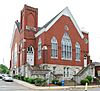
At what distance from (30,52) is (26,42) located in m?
2.06

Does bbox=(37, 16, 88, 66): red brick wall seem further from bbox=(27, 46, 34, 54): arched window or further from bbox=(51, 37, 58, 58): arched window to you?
bbox=(27, 46, 34, 54): arched window

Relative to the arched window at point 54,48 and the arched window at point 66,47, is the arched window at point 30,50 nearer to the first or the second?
the arched window at point 54,48

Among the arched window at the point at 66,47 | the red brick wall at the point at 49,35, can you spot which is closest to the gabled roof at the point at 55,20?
the red brick wall at the point at 49,35

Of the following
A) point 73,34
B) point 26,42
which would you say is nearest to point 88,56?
point 73,34

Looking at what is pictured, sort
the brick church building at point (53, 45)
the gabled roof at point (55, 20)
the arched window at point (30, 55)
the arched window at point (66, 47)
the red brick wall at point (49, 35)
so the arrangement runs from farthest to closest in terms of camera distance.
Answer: the arched window at point (30, 55) → the arched window at point (66, 47) → the gabled roof at point (55, 20) → the brick church building at point (53, 45) → the red brick wall at point (49, 35)

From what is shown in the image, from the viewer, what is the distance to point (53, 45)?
46719 mm

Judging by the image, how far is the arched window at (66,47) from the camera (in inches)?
1900

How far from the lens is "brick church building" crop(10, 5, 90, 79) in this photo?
150ft

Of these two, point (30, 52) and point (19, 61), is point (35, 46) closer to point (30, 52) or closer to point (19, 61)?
point (30, 52)

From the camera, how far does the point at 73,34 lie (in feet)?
165

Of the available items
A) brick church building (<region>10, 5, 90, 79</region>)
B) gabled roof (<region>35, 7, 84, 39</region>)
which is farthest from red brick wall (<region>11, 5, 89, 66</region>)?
gabled roof (<region>35, 7, 84, 39</region>)

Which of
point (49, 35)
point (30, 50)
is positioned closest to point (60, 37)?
point (49, 35)

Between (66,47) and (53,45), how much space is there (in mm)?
3179

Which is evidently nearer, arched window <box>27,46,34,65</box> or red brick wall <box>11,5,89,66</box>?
red brick wall <box>11,5,89,66</box>
